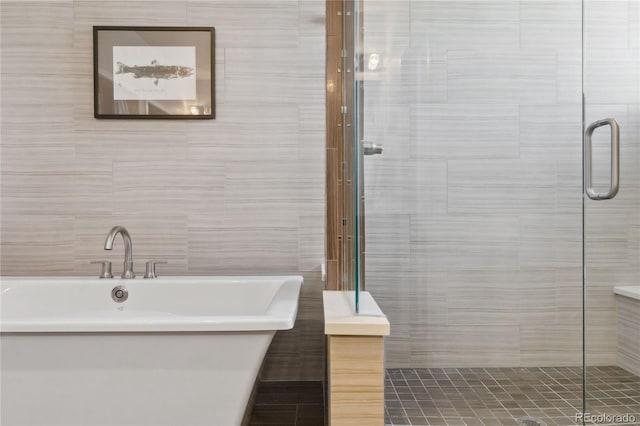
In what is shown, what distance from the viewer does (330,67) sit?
1794 millimetres

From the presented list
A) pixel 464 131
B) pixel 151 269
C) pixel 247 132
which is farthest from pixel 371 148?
pixel 151 269

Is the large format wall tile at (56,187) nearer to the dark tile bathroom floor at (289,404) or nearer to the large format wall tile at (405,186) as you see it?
the dark tile bathroom floor at (289,404)

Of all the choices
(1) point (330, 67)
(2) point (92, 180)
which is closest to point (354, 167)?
(1) point (330, 67)

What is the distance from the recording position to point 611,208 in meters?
1.00

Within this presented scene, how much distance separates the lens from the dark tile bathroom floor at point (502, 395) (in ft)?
3.32

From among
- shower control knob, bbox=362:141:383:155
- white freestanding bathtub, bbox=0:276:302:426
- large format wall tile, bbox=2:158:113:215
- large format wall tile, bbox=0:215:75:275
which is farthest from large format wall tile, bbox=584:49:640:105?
large format wall tile, bbox=0:215:75:275

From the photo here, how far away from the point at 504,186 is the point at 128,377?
48.8 inches

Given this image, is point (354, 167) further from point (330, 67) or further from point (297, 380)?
point (297, 380)

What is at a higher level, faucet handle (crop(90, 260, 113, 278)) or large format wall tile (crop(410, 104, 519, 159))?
large format wall tile (crop(410, 104, 519, 159))

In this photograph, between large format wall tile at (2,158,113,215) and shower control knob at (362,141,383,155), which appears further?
large format wall tile at (2,158,113,215)

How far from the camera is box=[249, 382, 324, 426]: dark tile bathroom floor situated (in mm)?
1857

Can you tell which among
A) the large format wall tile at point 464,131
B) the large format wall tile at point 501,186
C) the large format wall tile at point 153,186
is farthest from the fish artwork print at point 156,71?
the large format wall tile at point 501,186

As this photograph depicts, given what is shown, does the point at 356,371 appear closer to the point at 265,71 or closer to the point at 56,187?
the point at 265,71

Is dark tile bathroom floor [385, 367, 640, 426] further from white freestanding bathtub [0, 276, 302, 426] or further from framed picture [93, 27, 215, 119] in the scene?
framed picture [93, 27, 215, 119]
